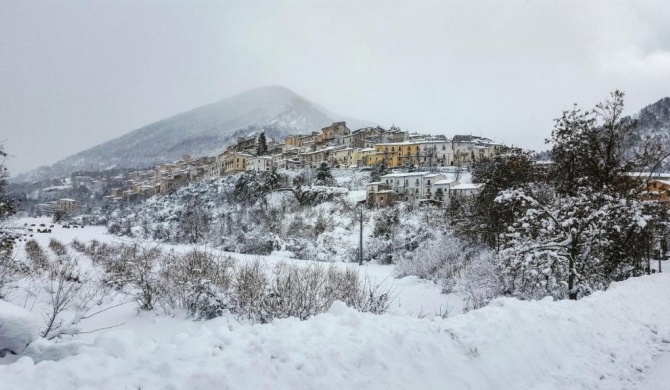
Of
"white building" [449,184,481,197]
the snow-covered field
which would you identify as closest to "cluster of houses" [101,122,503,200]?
"white building" [449,184,481,197]

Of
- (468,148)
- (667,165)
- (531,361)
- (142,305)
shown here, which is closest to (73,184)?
(468,148)

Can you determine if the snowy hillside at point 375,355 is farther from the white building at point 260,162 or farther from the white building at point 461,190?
the white building at point 260,162

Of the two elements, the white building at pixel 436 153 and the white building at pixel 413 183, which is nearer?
the white building at pixel 413 183

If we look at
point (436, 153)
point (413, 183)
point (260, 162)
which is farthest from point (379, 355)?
point (260, 162)

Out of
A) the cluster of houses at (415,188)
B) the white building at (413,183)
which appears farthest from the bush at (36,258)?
the white building at (413,183)

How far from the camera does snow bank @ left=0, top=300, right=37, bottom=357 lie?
3.74m

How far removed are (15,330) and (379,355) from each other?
12.9 feet

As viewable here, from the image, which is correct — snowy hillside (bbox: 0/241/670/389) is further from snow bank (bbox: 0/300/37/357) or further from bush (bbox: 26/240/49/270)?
bush (bbox: 26/240/49/270)

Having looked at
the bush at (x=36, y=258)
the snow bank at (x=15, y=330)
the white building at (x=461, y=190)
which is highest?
the snow bank at (x=15, y=330)

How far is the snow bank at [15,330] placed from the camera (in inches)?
147

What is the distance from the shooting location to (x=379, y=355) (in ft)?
14.4

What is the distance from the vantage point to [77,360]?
322cm

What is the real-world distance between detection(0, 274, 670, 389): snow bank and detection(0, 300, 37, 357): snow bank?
845 millimetres

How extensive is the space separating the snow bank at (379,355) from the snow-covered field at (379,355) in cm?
1
